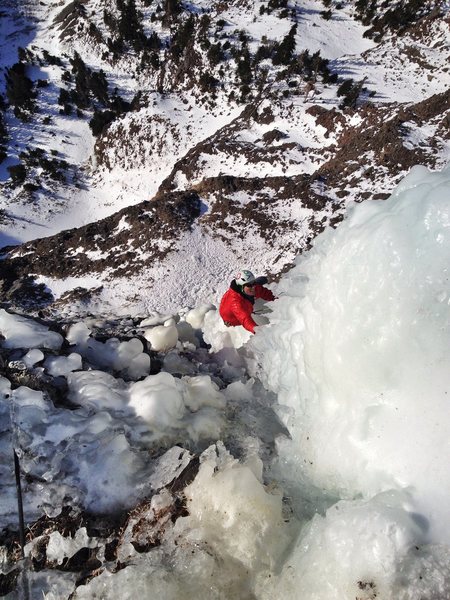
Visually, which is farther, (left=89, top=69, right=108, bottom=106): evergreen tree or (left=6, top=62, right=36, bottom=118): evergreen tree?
(left=89, top=69, right=108, bottom=106): evergreen tree

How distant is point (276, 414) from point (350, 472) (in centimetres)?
134

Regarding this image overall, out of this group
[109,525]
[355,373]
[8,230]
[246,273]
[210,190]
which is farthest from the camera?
[8,230]

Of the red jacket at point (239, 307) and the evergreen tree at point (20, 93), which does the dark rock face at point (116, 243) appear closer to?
the red jacket at point (239, 307)

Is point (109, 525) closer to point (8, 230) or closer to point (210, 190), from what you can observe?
point (210, 190)

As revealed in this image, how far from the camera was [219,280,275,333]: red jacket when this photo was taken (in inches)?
225

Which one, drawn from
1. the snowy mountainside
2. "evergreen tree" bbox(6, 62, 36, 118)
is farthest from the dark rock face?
"evergreen tree" bbox(6, 62, 36, 118)

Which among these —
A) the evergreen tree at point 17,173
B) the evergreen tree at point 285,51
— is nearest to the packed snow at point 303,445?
the evergreen tree at point 17,173

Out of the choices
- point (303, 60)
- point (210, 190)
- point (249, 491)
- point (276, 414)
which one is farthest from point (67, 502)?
point (303, 60)

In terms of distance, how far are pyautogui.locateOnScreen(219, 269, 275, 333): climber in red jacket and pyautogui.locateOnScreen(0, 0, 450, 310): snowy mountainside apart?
17.2ft

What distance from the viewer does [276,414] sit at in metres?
4.50

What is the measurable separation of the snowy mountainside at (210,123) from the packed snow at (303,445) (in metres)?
7.06

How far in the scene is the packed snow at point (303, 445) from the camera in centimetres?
265

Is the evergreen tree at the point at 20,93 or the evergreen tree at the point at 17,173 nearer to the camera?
the evergreen tree at the point at 17,173

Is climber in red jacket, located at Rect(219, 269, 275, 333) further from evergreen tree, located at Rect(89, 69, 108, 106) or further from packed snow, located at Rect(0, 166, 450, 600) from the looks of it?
evergreen tree, located at Rect(89, 69, 108, 106)
